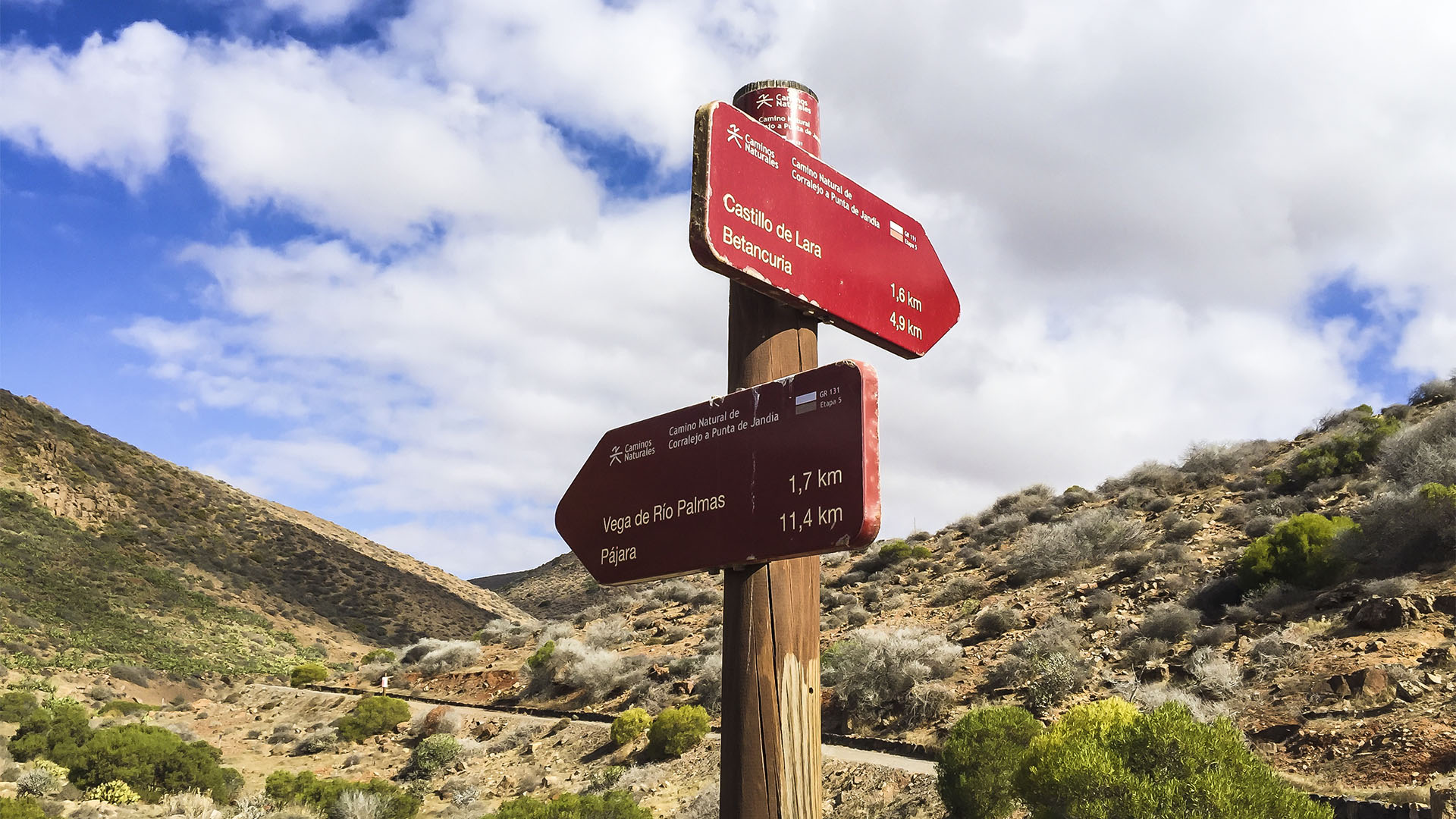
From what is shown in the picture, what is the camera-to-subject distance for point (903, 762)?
15273mm

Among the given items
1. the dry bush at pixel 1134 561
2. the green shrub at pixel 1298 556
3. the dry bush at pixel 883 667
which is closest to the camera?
the green shrub at pixel 1298 556

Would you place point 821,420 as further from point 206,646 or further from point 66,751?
point 206,646

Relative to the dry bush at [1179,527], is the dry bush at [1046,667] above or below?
below

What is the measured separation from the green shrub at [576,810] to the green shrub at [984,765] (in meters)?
4.98

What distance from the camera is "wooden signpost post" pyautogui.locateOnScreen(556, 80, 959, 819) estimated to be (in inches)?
101

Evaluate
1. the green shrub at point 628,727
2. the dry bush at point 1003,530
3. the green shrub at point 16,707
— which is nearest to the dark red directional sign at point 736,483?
the green shrub at point 628,727

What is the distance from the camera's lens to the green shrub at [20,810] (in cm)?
1313

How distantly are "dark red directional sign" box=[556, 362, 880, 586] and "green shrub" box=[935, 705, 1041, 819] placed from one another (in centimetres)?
976

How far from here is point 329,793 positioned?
18.2 meters

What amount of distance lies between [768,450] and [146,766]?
825 inches

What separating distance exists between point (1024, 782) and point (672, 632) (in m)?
19.7

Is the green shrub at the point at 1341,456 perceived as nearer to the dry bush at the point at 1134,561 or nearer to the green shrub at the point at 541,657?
the dry bush at the point at 1134,561

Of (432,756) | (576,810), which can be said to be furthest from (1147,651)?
(432,756)

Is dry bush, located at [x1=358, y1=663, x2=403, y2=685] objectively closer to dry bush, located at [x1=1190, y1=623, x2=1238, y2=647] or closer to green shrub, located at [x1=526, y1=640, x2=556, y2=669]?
green shrub, located at [x1=526, y1=640, x2=556, y2=669]
